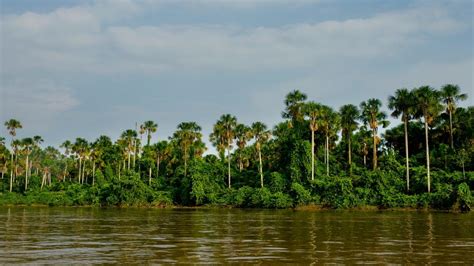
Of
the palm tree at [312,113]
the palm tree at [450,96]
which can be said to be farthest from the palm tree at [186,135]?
the palm tree at [450,96]

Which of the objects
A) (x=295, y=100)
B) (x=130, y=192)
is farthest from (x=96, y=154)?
(x=295, y=100)

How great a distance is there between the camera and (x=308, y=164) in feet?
232

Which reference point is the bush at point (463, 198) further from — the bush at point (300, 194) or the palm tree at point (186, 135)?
the palm tree at point (186, 135)

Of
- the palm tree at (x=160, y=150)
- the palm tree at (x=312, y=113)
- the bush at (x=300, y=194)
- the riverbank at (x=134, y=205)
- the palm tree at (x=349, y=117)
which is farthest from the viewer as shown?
the palm tree at (x=160, y=150)

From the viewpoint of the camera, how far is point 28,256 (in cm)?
1530

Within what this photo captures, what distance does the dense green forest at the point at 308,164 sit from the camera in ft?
200

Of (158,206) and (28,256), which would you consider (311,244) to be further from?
(158,206)

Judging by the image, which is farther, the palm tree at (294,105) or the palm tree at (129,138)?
the palm tree at (129,138)

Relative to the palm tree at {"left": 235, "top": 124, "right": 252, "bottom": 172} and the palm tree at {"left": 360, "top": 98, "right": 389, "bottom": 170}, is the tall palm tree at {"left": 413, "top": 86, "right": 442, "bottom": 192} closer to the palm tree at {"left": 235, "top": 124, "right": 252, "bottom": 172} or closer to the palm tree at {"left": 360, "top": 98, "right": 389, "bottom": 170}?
the palm tree at {"left": 360, "top": 98, "right": 389, "bottom": 170}

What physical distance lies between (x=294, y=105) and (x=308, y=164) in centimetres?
956

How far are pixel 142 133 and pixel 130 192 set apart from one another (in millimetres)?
23289

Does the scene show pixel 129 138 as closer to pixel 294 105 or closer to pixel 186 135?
pixel 186 135

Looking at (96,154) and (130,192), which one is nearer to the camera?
(130,192)

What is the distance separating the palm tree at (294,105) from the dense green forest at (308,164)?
0.52 feet
